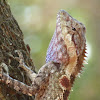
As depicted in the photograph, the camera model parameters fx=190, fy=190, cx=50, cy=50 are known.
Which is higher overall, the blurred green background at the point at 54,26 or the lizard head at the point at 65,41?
the blurred green background at the point at 54,26

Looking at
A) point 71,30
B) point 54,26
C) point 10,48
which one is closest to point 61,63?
point 71,30

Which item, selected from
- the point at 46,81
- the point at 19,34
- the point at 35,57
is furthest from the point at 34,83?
the point at 35,57

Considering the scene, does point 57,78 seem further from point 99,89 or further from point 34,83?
point 99,89

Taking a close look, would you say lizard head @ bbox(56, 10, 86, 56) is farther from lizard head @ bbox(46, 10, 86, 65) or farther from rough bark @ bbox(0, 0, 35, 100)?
rough bark @ bbox(0, 0, 35, 100)

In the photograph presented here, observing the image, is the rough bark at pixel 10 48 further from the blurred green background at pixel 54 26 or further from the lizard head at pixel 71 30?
the blurred green background at pixel 54 26

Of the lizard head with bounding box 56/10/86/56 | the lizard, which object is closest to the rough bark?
the lizard

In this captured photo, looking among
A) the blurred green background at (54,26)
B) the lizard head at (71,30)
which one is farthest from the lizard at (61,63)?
the blurred green background at (54,26)
